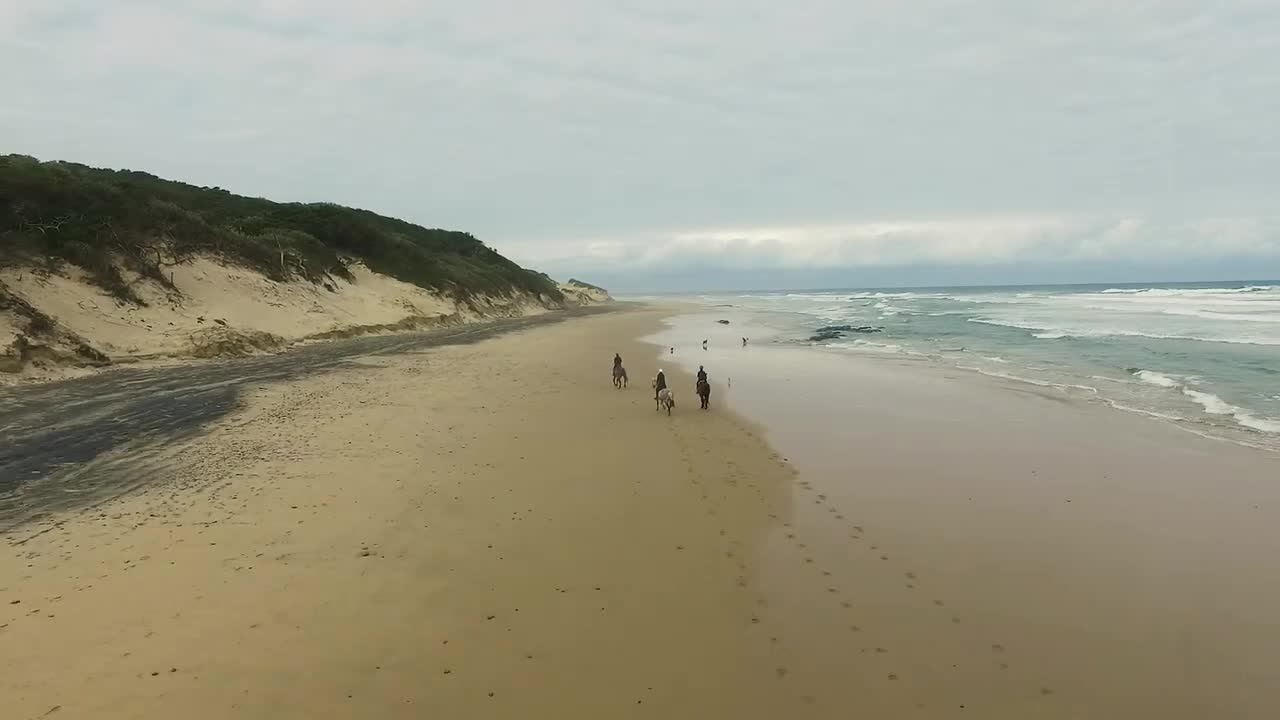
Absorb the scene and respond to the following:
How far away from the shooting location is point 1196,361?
2475 centimetres

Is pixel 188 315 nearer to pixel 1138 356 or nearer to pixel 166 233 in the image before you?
pixel 166 233

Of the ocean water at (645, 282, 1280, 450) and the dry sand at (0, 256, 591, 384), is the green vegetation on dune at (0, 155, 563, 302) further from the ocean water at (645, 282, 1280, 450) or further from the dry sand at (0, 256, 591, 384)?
the ocean water at (645, 282, 1280, 450)

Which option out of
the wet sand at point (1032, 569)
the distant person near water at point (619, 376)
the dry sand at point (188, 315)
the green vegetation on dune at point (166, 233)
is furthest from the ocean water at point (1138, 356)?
the green vegetation on dune at point (166, 233)

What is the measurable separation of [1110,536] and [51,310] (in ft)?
100

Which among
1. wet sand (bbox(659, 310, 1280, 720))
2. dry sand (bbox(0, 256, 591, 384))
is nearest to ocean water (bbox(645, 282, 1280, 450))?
wet sand (bbox(659, 310, 1280, 720))

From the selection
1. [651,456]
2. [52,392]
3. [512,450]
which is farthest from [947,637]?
[52,392]

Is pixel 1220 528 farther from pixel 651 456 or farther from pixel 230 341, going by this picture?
pixel 230 341

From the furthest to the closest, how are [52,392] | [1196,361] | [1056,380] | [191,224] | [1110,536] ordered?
[191,224], [1196,361], [1056,380], [52,392], [1110,536]

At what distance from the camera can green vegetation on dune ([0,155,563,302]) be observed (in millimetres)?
25125

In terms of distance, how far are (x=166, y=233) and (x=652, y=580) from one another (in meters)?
33.3

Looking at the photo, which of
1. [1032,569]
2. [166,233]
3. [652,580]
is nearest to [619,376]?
[652,580]

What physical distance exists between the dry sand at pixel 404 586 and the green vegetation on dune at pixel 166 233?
20159 millimetres

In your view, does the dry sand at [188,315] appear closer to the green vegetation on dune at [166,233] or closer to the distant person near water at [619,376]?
the green vegetation on dune at [166,233]

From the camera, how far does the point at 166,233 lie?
98.6 ft
